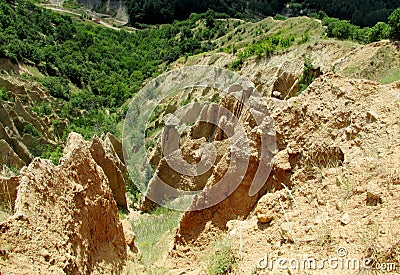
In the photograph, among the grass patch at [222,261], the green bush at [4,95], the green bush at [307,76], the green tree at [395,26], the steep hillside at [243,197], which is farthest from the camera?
the green bush at [4,95]

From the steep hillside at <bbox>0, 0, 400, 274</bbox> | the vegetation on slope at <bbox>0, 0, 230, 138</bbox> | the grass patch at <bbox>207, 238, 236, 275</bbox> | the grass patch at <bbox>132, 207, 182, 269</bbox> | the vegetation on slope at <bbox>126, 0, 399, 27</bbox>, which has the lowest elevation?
the grass patch at <bbox>132, 207, 182, 269</bbox>

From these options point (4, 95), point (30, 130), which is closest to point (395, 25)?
point (30, 130)

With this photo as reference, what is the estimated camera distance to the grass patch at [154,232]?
812cm

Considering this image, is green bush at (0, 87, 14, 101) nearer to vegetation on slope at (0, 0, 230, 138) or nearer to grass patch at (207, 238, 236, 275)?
vegetation on slope at (0, 0, 230, 138)

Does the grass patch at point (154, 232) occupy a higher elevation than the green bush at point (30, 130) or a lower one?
lower

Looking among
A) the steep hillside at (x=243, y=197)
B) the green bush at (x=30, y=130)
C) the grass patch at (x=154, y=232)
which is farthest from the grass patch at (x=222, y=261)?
the green bush at (x=30, y=130)

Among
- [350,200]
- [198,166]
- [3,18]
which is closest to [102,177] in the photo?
[350,200]

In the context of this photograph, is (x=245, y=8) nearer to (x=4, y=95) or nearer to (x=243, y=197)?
(x=4, y=95)

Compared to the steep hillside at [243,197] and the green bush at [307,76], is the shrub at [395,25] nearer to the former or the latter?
the green bush at [307,76]

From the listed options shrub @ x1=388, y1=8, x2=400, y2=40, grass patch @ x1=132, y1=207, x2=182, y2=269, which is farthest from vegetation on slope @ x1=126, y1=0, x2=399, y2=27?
grass patch @ x1=132, y1=207, x2=182, y2=269

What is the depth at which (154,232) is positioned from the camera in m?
11.2

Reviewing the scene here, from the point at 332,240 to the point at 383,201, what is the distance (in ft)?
2.38

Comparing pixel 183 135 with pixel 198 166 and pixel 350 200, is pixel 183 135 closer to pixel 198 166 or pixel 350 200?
pixel 198 166

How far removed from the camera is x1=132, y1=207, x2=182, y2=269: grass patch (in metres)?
8.12
